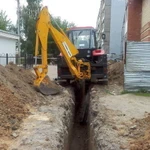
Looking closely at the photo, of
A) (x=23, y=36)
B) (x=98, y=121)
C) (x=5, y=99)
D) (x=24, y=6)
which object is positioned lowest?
(x=98, y=121)

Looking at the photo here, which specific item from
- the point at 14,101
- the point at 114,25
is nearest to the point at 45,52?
the point at 14,101

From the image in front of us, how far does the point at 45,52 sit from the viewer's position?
10.2 metres

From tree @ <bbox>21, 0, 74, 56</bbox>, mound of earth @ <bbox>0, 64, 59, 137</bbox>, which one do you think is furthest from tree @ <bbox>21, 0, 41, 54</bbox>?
mound of earth @ <bbox>0, 64, 59, 137</bbox>

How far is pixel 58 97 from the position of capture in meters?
10.3

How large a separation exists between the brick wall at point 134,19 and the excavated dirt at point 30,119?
32.6ft

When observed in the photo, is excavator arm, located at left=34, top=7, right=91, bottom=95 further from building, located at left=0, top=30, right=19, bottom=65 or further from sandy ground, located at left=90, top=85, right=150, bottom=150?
building, located at left=0, top=30, right=19, bottom=65

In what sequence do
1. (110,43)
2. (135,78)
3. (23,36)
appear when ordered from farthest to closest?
(23,36) → (110,43) → (135,78)

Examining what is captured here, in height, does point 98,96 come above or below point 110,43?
below

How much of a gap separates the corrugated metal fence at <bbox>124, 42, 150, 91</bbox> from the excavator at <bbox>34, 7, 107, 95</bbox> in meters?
1.02

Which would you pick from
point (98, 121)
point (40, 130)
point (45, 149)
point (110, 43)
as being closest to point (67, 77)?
point (98, 121)

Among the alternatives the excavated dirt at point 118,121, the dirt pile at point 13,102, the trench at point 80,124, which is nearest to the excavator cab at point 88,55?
the excavated dirt at point 118,121

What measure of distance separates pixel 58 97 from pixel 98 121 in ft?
9.86

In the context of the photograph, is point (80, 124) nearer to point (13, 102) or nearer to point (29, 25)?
point (13, 102)

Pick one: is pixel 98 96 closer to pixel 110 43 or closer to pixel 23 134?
pixel 23 134
